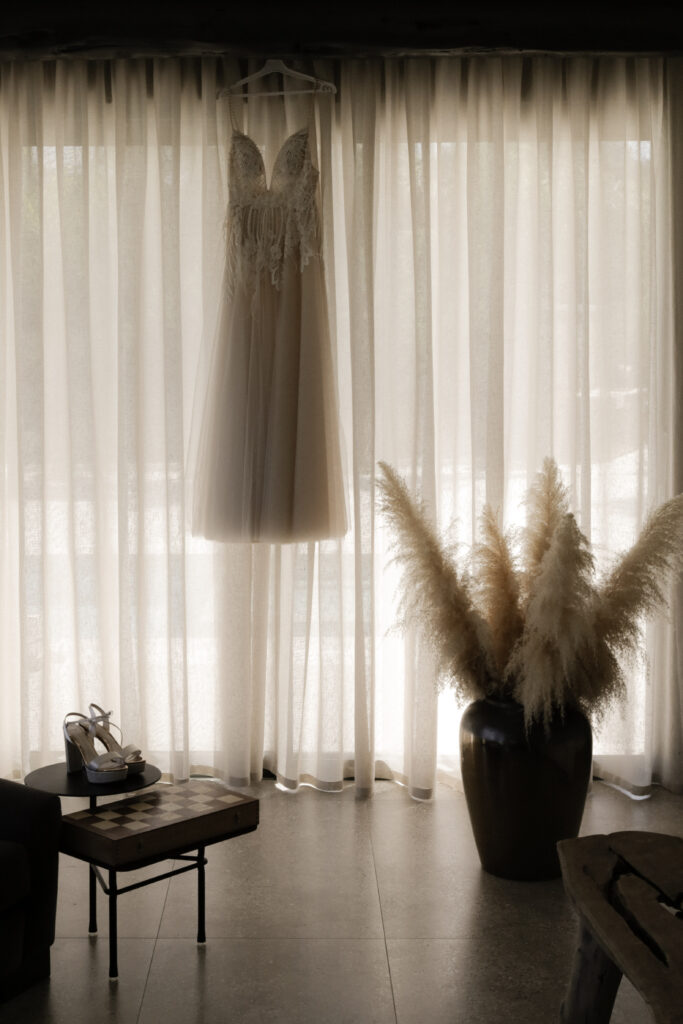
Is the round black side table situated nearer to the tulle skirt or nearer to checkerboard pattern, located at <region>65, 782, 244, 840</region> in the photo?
checkerboard pattern, located at <region>65, 782, 244, 840</region>

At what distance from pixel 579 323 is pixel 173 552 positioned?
5.42ft

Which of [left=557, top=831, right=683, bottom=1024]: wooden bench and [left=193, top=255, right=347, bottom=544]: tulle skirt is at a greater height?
[left=193, top=255, right=347, bottom=544]: tulle skirt

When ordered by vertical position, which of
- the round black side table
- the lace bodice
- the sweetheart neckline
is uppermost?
the sweetheart neckline

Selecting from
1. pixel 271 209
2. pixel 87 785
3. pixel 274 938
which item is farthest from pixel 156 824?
pixel 271 209

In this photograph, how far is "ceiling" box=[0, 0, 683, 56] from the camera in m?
2.84

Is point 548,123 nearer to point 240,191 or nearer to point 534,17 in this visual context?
point 534,17

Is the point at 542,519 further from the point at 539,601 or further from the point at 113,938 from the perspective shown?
the point at 113,938

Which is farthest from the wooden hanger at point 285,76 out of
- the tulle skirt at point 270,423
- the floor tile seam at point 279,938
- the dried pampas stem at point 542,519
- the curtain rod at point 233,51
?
the floor tile seam at point 279,938

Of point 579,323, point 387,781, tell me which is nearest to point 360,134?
point 579,323

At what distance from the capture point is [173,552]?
3.61 m

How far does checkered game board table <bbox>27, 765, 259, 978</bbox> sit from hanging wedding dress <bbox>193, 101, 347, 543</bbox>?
3.19 ft

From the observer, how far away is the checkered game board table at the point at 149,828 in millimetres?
2287

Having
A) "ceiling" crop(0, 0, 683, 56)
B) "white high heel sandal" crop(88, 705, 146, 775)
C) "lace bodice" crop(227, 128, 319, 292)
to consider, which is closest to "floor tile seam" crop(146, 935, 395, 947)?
"white high heel sandal" crop(88, 705, 146, 775)

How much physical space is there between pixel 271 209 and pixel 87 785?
1.91m
